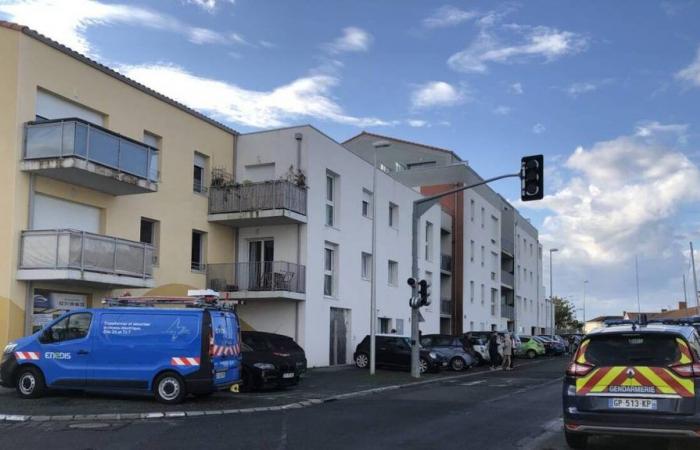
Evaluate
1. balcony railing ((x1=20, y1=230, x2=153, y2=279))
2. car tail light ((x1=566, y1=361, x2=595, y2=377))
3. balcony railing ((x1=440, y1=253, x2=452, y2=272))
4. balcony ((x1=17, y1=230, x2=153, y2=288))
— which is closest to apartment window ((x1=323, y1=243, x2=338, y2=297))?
balcony ((x1=17, y1=230, x2=153, y2=288))

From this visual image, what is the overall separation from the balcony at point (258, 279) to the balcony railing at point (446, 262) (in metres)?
19.3

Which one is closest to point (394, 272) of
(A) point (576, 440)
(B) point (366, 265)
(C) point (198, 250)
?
(B) point (366, 265)

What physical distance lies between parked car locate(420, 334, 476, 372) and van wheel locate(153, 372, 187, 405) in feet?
52.7

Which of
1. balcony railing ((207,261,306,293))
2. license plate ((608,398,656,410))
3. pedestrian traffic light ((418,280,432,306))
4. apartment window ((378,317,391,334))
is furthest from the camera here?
apartment window ((378,317,391,334))

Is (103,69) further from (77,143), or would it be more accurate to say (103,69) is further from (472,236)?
(472,236)

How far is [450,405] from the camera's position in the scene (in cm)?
1462

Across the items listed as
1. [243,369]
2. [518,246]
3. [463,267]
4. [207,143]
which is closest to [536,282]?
[518,246]

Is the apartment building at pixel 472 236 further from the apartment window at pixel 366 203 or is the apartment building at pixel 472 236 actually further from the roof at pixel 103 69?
the roof at pixel 103 69

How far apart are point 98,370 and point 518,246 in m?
55.3

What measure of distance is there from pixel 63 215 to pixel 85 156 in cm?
225

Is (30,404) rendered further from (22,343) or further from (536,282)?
(536,282)

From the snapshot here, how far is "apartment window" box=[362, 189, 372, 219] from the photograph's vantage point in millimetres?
32438

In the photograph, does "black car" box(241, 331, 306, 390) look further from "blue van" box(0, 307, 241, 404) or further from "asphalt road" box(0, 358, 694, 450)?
"asphalt road" box(0, 358, 694, 450)

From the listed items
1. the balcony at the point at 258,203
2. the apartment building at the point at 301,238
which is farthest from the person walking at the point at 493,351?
the balcony at the point at 258,203
